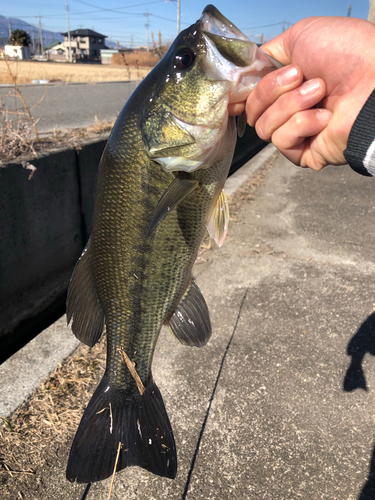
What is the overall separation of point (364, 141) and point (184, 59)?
701 millimetres

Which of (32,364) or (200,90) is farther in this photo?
(32,364)

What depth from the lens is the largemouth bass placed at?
53.0 inches

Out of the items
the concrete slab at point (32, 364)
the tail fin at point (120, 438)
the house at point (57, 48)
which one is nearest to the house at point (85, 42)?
the house at point (57, 48)

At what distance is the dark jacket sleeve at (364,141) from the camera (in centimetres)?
129

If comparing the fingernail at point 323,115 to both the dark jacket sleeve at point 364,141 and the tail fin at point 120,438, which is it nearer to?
the dark jacket sleeve at point 364,141

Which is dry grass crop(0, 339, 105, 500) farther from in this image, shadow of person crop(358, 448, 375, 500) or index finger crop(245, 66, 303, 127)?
index finger crop(245, 66, 303, 127)

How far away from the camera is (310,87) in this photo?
1319 mm

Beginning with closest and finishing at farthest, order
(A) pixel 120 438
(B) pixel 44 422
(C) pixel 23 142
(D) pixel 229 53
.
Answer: (D) pixel 229 53, (A) pixel 120 438, (B) pixel 44 422, (C) pixel 23 142

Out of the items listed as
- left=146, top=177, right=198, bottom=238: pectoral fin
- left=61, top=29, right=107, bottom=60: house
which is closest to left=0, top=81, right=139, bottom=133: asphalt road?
left=146, top=177, right=198, bottom=238: pectoral fin

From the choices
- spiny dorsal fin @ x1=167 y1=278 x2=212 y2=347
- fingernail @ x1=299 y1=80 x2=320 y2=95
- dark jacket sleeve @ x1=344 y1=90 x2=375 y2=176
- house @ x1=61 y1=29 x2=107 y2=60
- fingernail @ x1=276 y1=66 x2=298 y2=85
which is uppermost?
fingernail @ x1=276 y1=66 x2=298 y2=85

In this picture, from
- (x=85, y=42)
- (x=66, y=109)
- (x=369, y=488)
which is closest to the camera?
(x=369, y=488)

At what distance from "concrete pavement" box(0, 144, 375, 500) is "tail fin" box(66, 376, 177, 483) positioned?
18.6 inches

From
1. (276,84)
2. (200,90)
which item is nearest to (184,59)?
(200,90)

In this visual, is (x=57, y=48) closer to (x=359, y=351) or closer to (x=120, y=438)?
(x=359, y=351)
